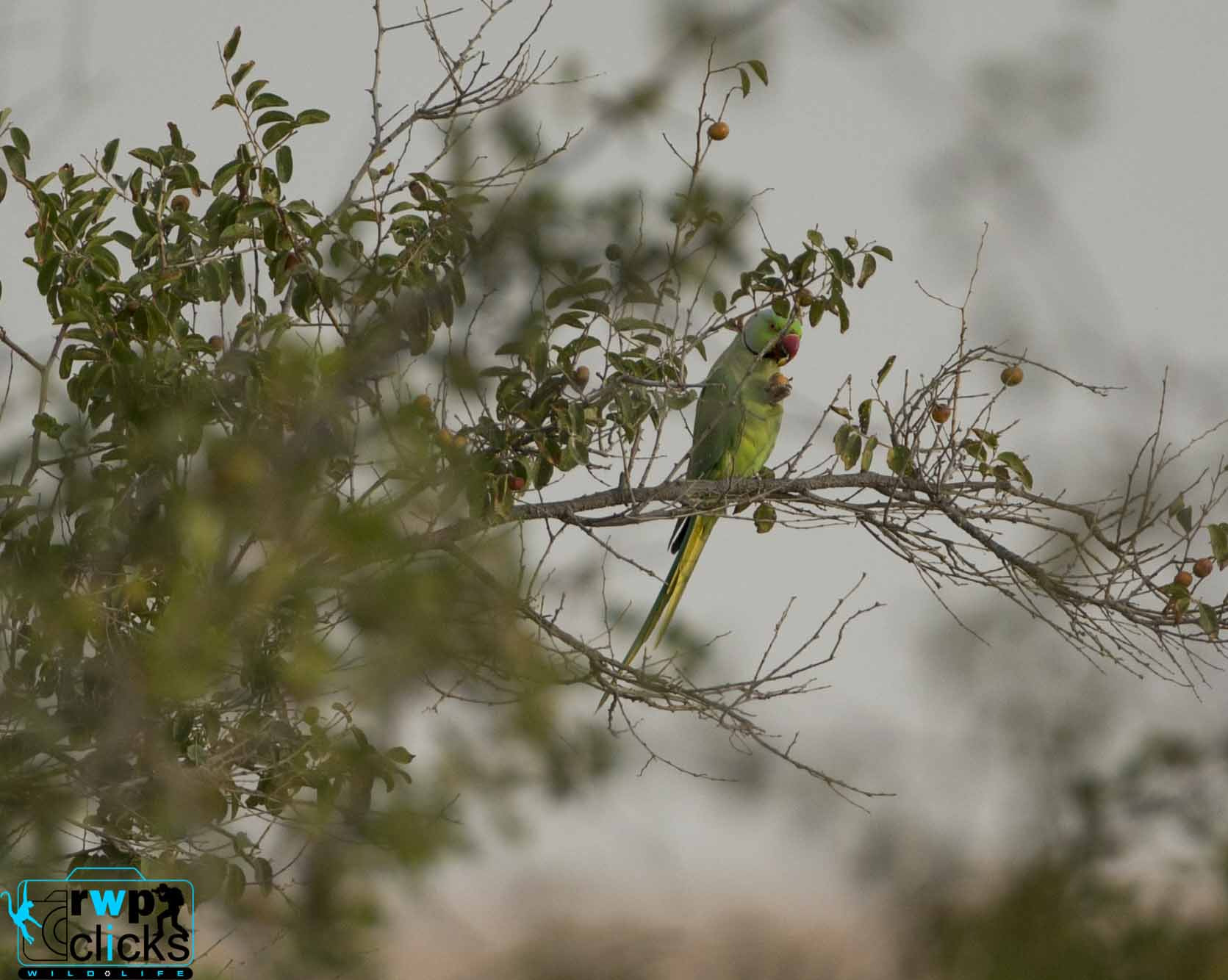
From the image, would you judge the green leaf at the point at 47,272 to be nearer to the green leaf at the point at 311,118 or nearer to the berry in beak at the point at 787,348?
the green leaf at the point at 311,118

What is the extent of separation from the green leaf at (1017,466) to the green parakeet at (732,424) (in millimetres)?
936

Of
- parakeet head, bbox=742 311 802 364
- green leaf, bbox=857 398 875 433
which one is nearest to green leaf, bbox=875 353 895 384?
green leaf, bbox=857 398 875 433

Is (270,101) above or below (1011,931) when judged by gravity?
above

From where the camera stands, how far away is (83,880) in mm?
2074

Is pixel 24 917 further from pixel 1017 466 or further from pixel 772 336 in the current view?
pixel 772 336

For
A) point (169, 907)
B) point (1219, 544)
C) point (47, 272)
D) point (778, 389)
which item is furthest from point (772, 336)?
point (169, 907)

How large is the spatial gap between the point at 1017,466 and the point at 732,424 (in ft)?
4.77

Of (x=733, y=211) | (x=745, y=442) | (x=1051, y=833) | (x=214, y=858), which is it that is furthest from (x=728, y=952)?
(x=745, y=442)

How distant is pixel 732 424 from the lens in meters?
4.61

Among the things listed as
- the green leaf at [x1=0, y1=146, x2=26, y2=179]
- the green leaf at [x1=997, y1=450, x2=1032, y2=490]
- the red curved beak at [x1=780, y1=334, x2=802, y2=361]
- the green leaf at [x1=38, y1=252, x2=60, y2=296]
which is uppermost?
the red curved beak at [x1=780, y1=334, x2=802, y2=361]

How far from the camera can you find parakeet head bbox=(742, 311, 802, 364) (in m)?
4.73

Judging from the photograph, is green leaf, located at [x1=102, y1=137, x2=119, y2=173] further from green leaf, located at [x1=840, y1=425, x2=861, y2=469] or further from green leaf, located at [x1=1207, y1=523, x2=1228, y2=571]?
green leaf, located at [x1=1207, y1=523, x2=1228, y2=571]
